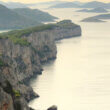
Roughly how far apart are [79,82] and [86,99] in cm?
1871

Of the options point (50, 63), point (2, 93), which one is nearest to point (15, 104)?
point (2, 93)

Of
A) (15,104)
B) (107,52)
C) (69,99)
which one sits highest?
(15,104)

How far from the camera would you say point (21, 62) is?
11312 centimetres

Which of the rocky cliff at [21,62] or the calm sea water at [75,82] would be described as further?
the calm sea water at [75,82]

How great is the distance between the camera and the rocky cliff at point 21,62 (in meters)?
43.9

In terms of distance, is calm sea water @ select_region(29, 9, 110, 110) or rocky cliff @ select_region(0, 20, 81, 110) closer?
rocky cliff @ select_region(0, 20, 81, 110)

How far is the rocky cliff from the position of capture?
43.9 meters

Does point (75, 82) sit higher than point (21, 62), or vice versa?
point (21, 62)

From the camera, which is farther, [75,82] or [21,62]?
[21,62]

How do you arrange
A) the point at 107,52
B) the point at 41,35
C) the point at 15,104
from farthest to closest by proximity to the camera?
the point at 107,52 < the point at 41,35 < the point at 15,104

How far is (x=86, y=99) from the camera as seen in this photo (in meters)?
87.2

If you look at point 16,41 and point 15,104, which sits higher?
point 15,104

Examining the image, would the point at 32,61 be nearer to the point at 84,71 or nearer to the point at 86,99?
the point at 84,71

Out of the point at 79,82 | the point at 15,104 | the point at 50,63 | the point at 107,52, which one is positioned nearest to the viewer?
the point at 15,104
